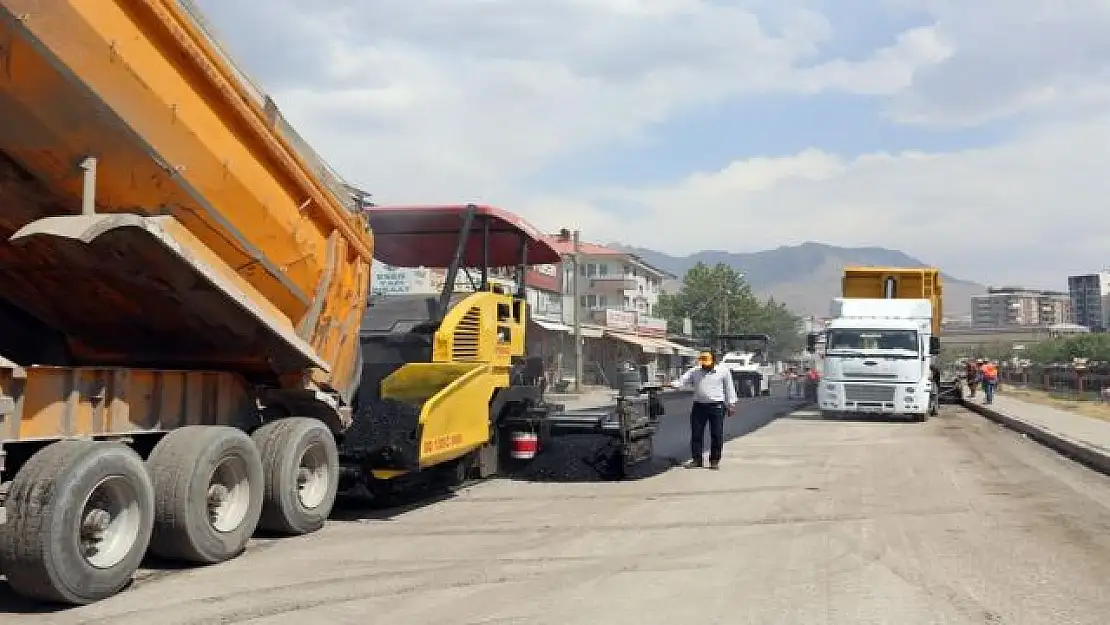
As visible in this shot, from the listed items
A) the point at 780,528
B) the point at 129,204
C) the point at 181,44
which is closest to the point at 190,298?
the point at 129,204

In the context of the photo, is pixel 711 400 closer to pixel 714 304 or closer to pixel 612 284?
pixel 714 304

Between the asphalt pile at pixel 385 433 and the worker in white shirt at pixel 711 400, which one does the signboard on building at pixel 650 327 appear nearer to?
the worker in white shirt at pixel 711 400

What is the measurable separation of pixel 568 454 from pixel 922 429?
11.3 meters

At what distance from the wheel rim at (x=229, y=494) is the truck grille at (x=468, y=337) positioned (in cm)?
278

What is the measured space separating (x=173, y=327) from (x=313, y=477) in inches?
68.8

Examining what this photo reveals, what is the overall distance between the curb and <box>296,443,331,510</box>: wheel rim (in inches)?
396

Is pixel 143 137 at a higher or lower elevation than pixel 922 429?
higher

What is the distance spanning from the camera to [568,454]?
11688 millimetres

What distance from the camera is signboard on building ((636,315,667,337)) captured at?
75688mm

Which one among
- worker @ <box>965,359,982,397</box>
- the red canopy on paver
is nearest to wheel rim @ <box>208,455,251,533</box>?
the red canopy on paver

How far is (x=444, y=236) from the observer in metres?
10.6

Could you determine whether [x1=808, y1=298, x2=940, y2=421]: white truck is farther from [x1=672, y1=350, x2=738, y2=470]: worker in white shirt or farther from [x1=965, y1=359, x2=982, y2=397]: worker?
[x1=965, y1=359, x2=982, y2=397]: worker

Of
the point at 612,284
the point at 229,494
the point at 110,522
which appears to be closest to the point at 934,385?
the point at 229,494

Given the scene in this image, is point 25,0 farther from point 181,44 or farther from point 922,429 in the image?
point 922,429
